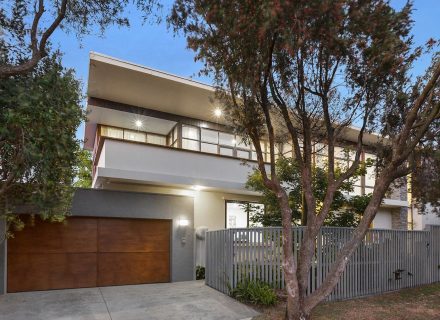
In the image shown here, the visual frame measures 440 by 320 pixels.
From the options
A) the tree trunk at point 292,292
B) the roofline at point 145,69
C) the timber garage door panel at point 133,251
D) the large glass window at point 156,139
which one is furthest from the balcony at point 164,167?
the large glass window at point 156,139

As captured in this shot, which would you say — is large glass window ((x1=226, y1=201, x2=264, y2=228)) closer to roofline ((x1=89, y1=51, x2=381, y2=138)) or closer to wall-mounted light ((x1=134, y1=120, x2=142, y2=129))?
roofline ((x1=89, y1=51, x2=381, y2=138))

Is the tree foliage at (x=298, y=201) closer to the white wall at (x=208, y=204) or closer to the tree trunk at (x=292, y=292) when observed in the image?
the white wall at (x=208, y=204)

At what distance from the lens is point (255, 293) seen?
10.4 meters

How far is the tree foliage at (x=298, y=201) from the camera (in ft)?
44.6

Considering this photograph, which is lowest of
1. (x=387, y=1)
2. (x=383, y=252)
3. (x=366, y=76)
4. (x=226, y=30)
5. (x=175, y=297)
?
(x=175, y=297)

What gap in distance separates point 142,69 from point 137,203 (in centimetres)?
459

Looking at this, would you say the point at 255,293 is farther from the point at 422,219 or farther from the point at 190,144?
the point at 422,219

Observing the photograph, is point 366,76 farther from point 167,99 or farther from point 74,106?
point 167,99

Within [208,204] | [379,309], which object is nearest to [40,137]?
[379,309]

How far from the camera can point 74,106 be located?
7.84 metres

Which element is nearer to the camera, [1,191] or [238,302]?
[1,191]

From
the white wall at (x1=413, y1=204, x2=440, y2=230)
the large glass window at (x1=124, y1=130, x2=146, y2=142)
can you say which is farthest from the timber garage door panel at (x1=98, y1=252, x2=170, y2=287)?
the white wall at (x1=413, y1=204, x2=440, y2=230)

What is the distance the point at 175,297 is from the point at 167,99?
7.80 metres

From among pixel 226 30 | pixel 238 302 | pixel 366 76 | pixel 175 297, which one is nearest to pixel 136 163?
pixel 175 297
